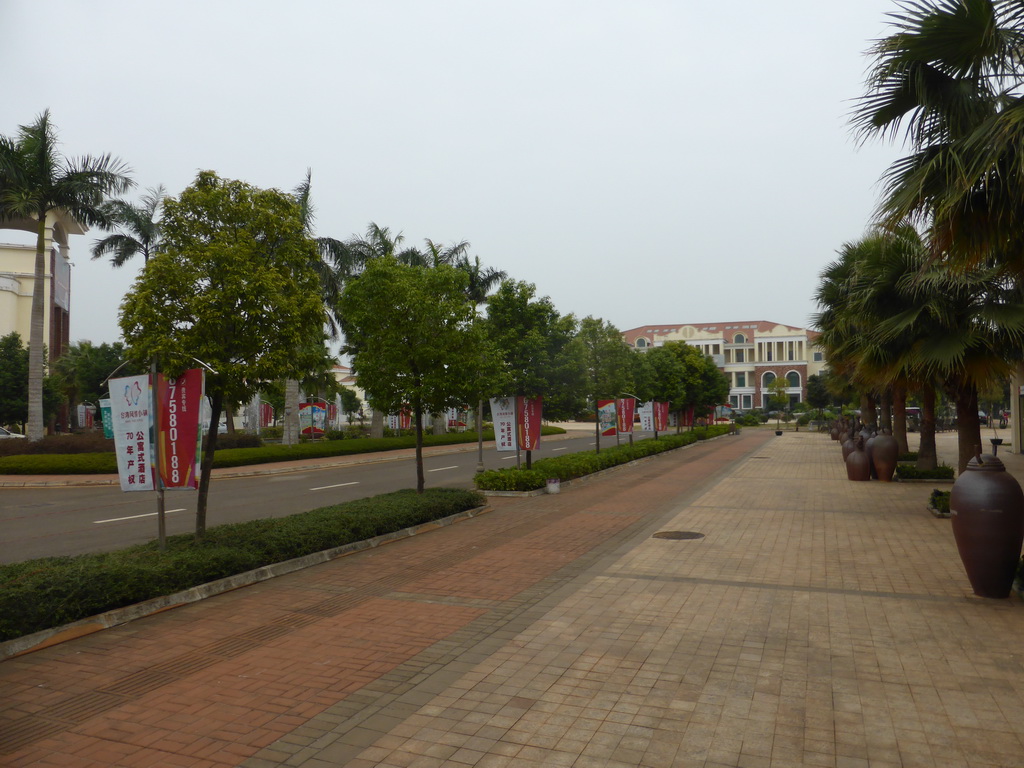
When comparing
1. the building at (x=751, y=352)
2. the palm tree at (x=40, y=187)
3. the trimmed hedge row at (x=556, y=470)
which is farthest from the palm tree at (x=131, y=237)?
the building at (x=751, y=352)

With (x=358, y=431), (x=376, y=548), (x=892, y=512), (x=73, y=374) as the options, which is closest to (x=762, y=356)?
(x=358, y=431)

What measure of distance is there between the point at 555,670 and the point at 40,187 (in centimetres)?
2773

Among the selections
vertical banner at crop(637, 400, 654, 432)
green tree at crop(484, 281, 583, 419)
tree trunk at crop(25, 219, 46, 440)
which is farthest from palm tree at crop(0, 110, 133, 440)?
vertical banner at crop(637, 400, 654, 432)

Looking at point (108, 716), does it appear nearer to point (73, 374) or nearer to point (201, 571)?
point (201, 571)

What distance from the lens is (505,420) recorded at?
1908cm

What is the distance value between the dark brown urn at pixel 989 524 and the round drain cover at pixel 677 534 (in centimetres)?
453

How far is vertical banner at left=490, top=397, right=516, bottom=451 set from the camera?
1906 centimetres

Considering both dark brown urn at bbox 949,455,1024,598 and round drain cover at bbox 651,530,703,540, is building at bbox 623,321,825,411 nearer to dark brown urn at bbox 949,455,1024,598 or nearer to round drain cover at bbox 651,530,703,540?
round drain cover at bbox 651,530,703,540

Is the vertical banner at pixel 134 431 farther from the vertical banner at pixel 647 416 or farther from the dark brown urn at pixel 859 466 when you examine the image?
the vertical banner at pixel 647 416

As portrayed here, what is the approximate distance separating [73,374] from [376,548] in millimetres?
49274

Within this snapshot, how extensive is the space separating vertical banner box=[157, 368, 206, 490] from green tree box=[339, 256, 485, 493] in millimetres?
5339

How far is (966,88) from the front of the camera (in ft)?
24.5

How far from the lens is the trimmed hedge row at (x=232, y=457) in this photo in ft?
81.7

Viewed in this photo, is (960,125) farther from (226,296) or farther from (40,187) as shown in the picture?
(40,187)
